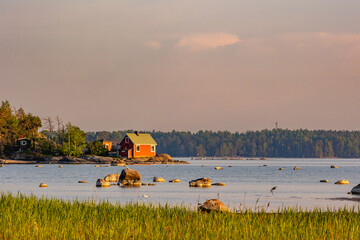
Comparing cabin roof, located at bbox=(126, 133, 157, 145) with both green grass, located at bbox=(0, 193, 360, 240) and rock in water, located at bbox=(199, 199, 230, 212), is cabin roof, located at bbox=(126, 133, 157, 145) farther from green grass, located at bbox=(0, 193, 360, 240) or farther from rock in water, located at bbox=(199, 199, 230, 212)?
green grass, located at bbox=(0, 193, 360, 240)

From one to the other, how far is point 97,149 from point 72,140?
7.53 metres

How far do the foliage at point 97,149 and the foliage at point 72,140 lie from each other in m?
3.34

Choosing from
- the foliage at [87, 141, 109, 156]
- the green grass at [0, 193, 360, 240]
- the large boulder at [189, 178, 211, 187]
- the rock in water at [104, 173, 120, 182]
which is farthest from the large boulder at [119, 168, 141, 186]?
the foliage at [87, 141, 109, 156]

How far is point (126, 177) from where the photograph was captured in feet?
175

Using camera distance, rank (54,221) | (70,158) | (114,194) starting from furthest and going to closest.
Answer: (70,158) → (114,194) → (54,221)

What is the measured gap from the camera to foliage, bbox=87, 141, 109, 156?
136m

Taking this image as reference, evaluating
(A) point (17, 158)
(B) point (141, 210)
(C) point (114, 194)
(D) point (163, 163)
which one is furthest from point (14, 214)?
(D) point (163, 163)

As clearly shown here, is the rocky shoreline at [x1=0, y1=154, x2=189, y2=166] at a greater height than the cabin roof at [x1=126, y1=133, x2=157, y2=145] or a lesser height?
lesser

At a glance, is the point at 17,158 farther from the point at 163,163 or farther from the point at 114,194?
the point at 114,194

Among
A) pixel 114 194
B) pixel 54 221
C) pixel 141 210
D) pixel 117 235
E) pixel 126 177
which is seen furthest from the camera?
pixel 126 177

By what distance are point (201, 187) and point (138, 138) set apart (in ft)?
289

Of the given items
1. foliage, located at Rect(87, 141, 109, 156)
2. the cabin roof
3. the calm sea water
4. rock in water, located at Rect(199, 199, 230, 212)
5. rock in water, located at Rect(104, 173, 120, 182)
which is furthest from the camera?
the cabin roof

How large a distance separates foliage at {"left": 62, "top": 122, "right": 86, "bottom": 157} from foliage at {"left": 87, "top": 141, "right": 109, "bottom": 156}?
11.0 ft

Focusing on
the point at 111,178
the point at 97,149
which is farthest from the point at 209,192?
the point at 97,149
